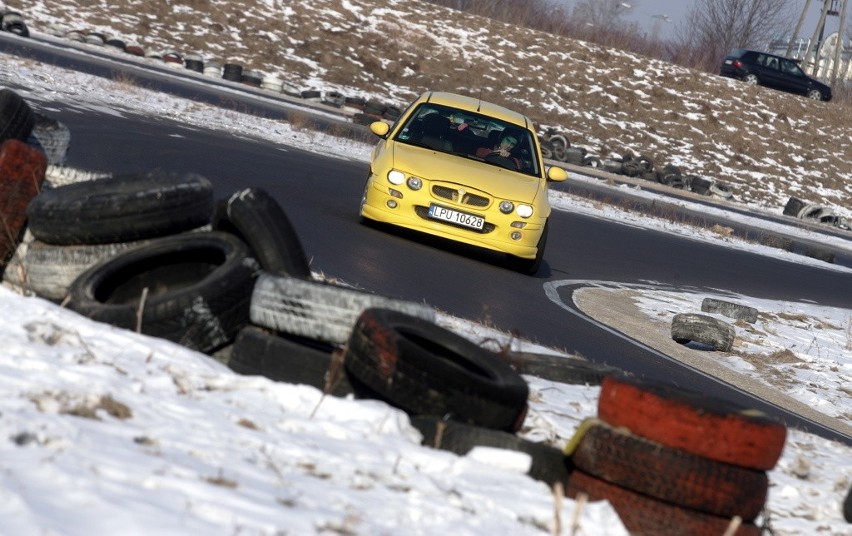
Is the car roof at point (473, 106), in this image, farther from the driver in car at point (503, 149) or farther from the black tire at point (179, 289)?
the black tire at point (179, 289)

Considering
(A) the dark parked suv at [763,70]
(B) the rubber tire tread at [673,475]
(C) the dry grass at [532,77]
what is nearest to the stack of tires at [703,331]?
(B) the rubber tire tread at [673,475]

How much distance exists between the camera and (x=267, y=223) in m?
7.04

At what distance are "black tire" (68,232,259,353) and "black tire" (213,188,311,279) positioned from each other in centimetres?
18

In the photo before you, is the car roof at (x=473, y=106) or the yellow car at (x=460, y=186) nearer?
the yellow car at (x=460, y=186)

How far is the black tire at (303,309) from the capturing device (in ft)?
20.4

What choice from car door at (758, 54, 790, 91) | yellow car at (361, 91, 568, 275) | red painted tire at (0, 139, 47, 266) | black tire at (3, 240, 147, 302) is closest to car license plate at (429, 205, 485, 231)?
yellow car at (361, 91, 568, 275)

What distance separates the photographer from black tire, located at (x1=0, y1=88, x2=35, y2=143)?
862cm

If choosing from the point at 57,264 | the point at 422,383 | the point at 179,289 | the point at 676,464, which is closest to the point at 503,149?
the point at 57,264

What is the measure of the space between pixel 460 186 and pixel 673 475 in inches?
321

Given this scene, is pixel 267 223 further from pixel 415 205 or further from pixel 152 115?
pixel 152 115

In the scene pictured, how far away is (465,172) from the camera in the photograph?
12977 mm

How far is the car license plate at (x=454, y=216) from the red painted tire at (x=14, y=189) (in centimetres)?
581

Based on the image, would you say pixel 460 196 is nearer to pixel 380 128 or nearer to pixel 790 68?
pixel 380 128

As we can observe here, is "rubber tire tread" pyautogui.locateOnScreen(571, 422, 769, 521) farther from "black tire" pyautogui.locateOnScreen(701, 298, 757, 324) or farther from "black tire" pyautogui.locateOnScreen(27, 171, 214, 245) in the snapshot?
"black tire" pyautogui.locateOnScreen(701, 298, 757, 324)
